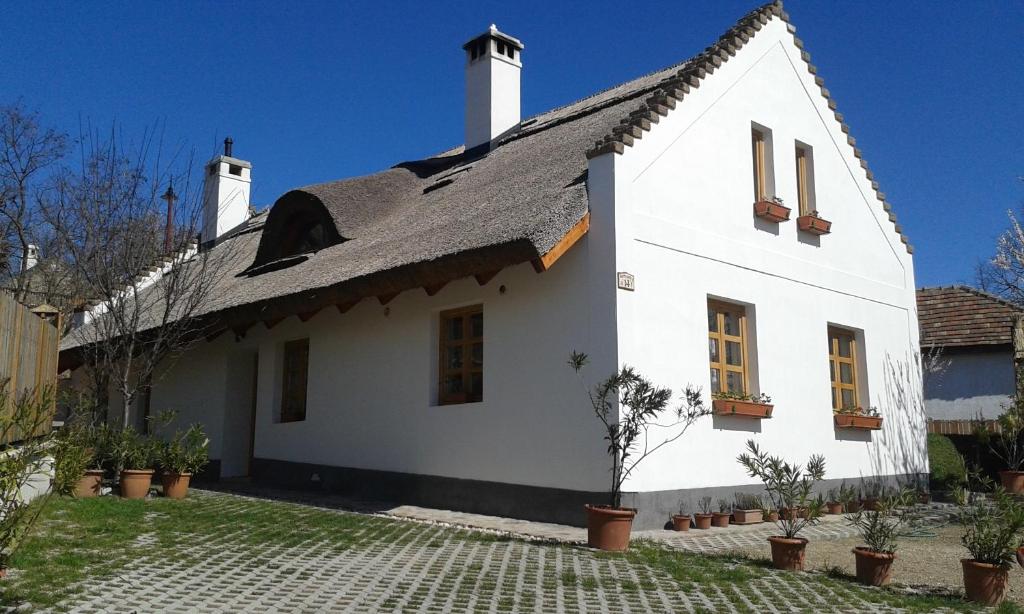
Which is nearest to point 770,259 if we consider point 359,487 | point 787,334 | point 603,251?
point 787,334

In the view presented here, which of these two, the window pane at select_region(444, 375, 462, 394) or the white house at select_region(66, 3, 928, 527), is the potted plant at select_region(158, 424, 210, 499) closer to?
the white house at select_region(66, 3, 928, 527)

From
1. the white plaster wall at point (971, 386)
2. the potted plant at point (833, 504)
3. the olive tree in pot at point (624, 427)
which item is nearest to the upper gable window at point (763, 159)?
the olive tree in pot at point (624, 427)

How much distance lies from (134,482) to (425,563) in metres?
4.83

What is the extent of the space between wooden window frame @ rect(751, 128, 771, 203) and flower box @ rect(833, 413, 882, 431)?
10.1ft

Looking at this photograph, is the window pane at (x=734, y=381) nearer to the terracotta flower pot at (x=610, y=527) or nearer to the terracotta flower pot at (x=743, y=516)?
the terracotta flower pot at (x=743, y=516)

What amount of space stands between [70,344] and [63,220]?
8.84 feet

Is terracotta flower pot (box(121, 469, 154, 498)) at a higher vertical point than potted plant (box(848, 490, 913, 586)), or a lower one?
higher

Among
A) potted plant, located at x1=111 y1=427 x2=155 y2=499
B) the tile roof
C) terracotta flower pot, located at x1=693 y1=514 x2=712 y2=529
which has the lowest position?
terracotta flower pot, located at x1=693 y1=514 x2=712 y2=529

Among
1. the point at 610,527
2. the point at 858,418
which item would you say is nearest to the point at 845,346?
the point at 858,418

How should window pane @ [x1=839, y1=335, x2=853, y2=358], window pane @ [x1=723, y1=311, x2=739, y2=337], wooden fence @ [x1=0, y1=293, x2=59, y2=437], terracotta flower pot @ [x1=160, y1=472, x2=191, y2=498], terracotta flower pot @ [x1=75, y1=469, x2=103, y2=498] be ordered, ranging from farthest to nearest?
1. window pane @ [x1=839, y1=335, x2=853, y2=358]
2. window pane @ [x1=723, y1=311, x2=739, y2=337]
3. terracotta flower pot @ [x1=160, y1=472, x2=191, y2=498]
4. terracotta flower pot @ [x1=75, y1=469, x2=103, y2=498]
5. wooden fence @ [x1=0, y1=293, x2=59, y2=437]

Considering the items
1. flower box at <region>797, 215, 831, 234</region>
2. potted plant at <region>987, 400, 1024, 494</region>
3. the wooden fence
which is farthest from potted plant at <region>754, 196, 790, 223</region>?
the wooden fence

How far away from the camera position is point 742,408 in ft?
30.0

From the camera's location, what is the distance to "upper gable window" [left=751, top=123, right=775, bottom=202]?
10670mm

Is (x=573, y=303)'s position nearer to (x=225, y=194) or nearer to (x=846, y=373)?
(x=846, y=373)
